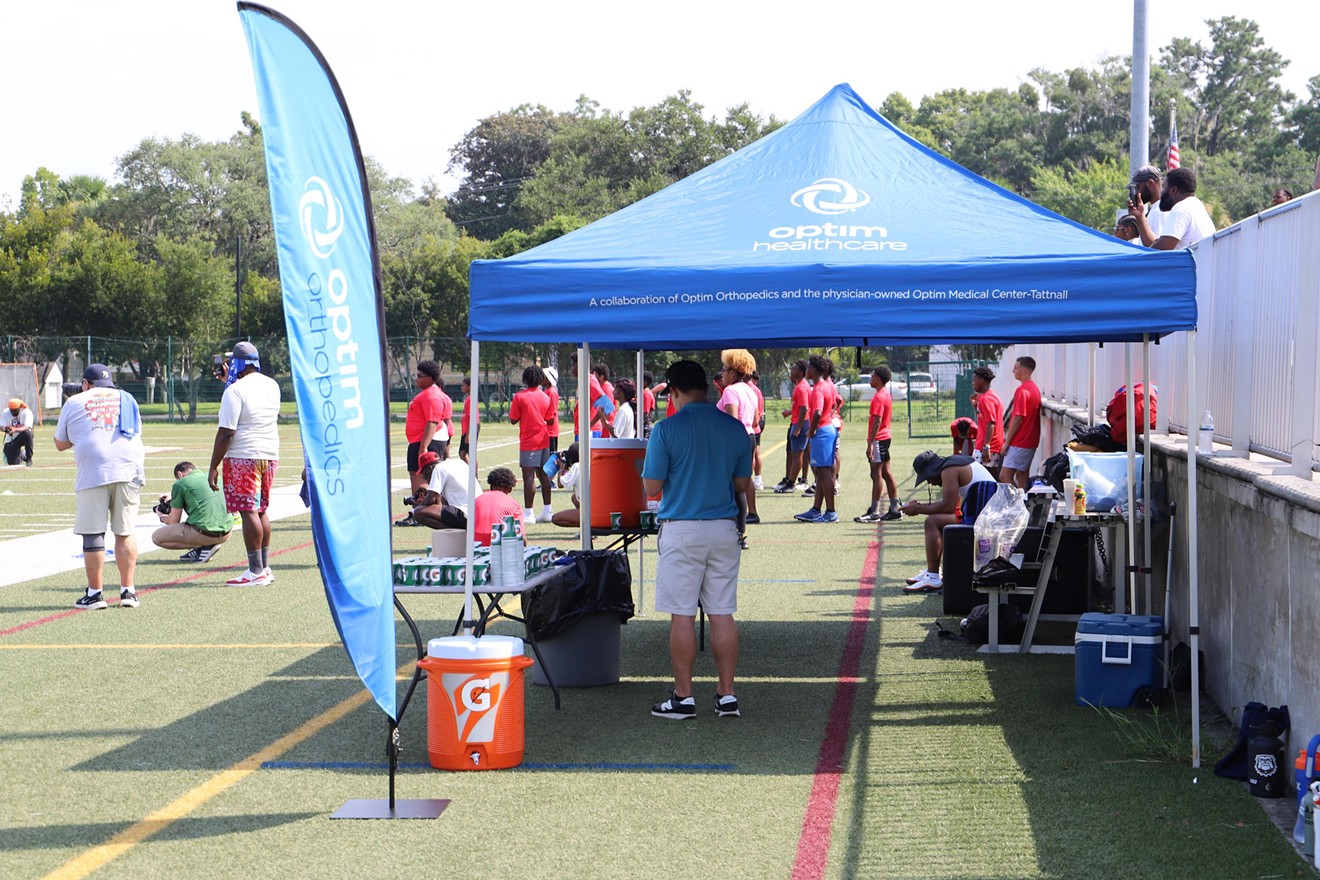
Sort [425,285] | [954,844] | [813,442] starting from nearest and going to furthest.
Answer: [954,844], [813,442], [425,285]

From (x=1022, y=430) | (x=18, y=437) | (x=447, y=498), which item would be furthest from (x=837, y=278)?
(x=18, y=437)

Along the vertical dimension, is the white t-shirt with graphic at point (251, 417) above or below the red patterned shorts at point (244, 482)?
above

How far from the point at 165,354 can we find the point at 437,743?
4636cm

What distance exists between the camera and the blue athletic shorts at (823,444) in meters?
16.0

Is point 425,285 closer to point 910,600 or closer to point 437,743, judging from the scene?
point 910,600

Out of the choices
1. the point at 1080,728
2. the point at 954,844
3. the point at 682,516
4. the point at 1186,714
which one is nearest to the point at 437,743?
the point at 682,516

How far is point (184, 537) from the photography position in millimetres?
13789

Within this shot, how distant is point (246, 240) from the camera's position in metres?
74.9

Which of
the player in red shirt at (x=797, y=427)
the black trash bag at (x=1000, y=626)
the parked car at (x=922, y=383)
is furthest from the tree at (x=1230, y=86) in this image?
the black trash bag at (x=1000, y=626)

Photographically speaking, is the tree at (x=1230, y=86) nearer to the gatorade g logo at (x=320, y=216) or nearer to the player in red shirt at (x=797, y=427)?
the player in red shirt at (x=797, y=427)

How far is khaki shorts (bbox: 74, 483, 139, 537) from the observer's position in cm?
1045

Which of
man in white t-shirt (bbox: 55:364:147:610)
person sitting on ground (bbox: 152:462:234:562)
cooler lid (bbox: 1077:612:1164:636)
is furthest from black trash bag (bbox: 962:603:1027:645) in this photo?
person sitting on ground (bbox: 152:462:234:562)

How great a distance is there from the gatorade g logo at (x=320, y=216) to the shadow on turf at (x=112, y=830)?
7.31ft

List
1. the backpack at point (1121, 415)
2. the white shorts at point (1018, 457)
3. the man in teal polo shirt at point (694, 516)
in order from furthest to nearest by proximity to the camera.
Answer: the white shorts at point (1018, 457) < the backpack at point (1121, 415) < the man in teal polo shirt at point (694, 516)
